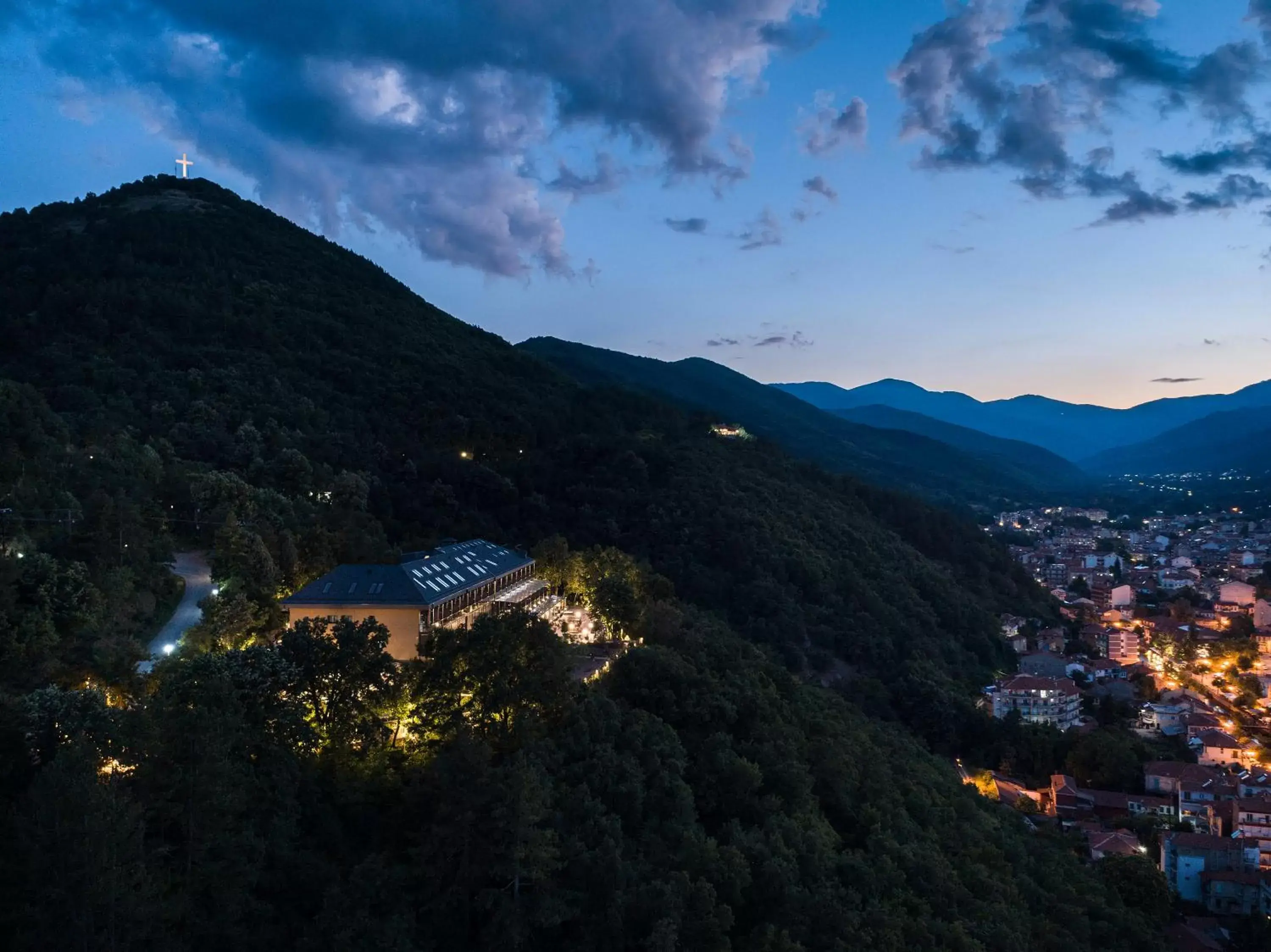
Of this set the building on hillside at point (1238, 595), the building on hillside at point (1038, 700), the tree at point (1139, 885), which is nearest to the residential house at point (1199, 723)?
the building on hillside at point (1038, 700)

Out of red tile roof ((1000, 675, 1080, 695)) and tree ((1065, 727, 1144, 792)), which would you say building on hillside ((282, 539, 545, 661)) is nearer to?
tree ((1065, 727, 1144, 792))

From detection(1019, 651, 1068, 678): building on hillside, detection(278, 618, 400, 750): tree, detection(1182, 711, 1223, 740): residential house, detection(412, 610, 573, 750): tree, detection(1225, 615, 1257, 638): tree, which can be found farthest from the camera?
detection(1225, 615, 1257, 638): tree

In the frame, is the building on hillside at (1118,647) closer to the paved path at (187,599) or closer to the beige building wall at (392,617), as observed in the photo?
the beige building wall at (392,617)

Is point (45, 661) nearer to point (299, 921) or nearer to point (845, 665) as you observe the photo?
point (299, 921)

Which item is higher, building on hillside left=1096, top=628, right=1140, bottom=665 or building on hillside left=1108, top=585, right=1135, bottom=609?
building on hillside left=1108, top=585, right=1135, bottom=609

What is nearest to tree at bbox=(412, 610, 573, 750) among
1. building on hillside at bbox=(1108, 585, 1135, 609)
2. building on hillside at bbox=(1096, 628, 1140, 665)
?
building on hillside at bbox=(1096, 628, 1140, 665)

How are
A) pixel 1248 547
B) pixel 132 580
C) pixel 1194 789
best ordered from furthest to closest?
pixel 1248 547
pixel 1194 789
pixel 132 580

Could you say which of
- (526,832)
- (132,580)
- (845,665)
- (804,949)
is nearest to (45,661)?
(132,580)
